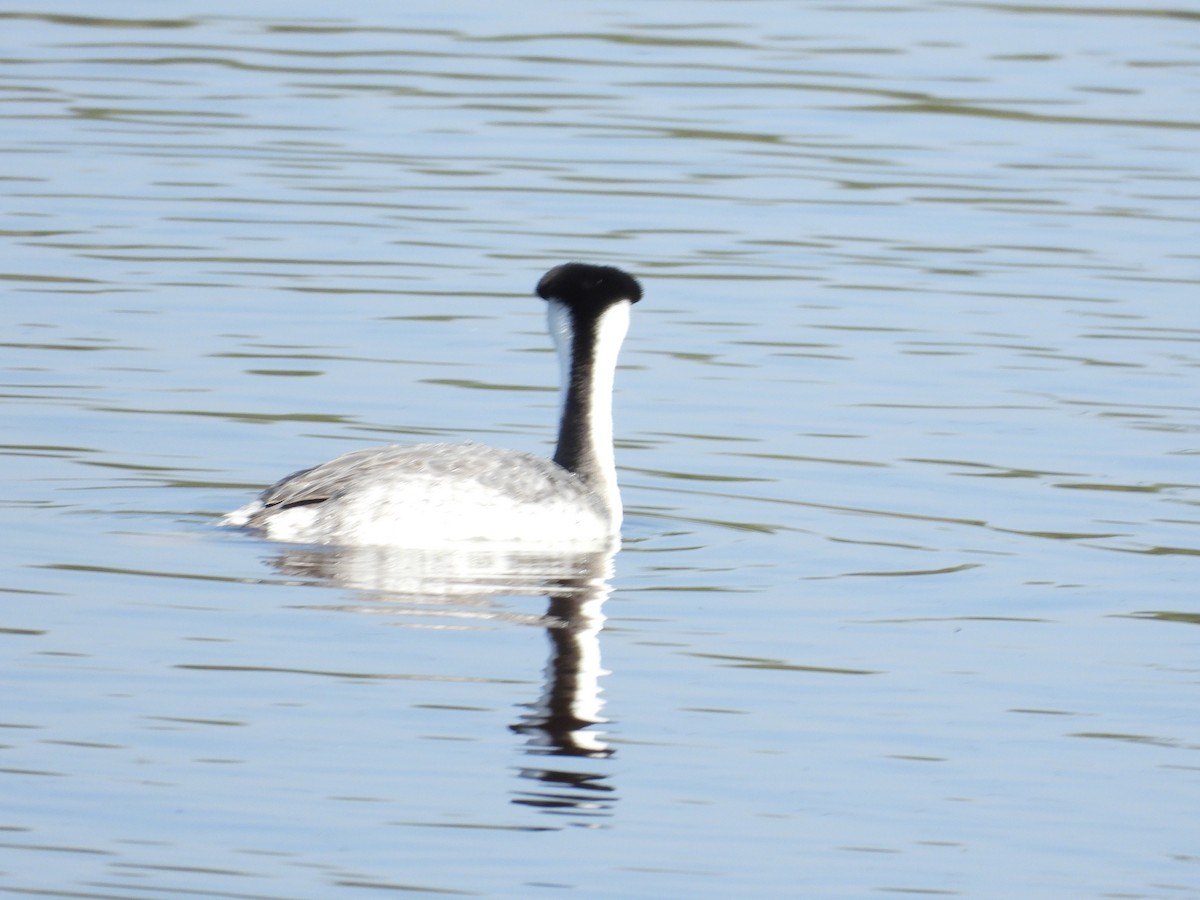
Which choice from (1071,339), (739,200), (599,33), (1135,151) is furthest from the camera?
Answer: (599,33)

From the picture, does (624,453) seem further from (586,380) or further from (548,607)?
(548,607)

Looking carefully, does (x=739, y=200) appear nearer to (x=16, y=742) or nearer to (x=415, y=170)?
(x=415, y=170)

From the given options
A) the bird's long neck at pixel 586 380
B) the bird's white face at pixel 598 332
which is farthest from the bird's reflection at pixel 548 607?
the bird's white face at pixel 598 332

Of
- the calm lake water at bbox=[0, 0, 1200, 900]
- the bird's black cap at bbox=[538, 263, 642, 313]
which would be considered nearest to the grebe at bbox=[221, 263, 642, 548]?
the calm lake water at bbox=[0, 0, 1200, 900]

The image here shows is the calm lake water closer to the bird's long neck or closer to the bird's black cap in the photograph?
the bird's long neck

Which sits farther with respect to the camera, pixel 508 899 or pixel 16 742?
pixel 16 742

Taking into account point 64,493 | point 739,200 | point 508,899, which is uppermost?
point 739,200

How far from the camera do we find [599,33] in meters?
27.8

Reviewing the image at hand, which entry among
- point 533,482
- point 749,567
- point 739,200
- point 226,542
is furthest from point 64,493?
point 739,200

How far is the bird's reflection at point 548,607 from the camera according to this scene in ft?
26.8

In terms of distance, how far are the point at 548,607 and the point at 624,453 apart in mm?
3466

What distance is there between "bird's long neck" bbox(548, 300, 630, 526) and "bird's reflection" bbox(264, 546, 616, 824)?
761 mm

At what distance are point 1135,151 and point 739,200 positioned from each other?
4.02m

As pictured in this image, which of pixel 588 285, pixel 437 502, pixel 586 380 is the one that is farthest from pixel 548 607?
pixel 588 285
